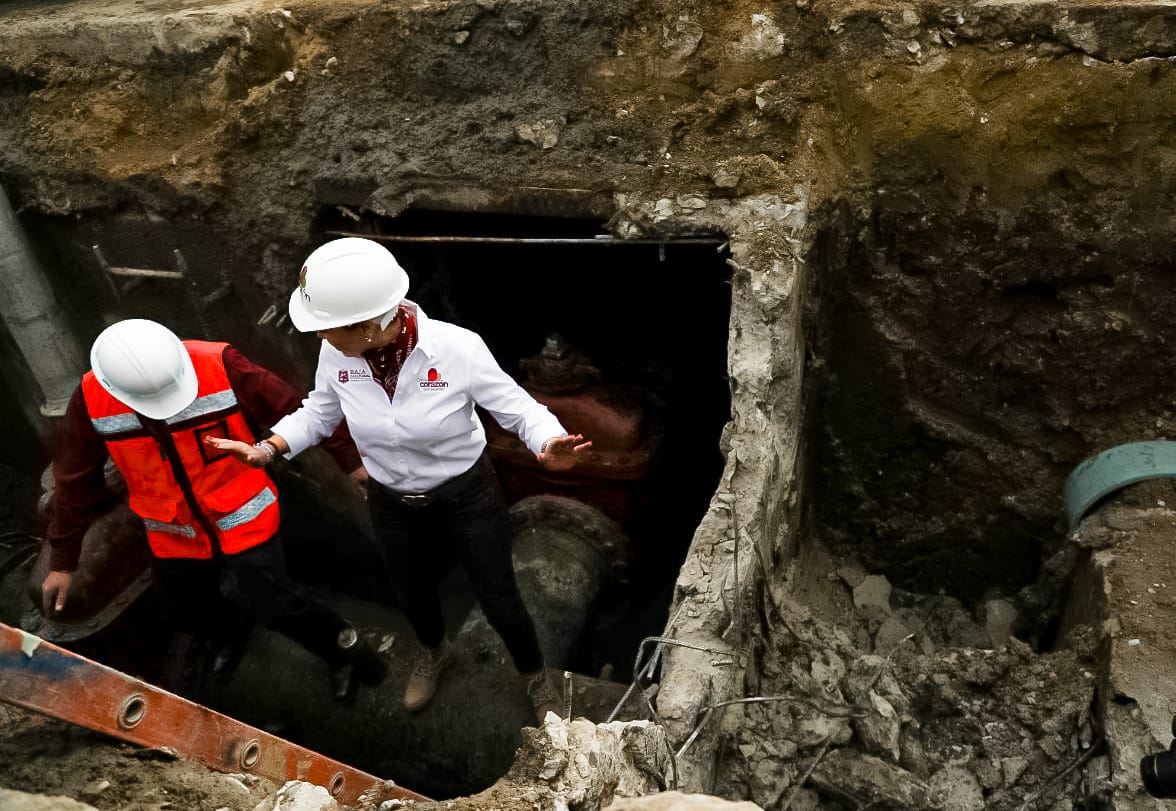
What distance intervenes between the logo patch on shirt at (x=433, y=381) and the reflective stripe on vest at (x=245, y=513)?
949 millimetres

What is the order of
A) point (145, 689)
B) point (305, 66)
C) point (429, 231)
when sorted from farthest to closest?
point (429, 231)
point (305, 66)
point (145, 689)

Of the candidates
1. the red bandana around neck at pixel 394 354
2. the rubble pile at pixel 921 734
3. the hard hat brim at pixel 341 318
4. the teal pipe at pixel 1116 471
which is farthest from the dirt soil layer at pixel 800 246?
the hard hat brim at pixel 341 318

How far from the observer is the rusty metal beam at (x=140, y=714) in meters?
1.75

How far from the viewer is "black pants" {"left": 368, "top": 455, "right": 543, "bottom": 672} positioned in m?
3.09

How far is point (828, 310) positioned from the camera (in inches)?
157

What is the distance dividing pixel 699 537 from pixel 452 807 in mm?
1394

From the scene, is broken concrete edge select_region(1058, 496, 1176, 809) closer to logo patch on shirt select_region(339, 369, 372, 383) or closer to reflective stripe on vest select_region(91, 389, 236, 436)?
logo patch on shirt select_region(339, 369, 372, 383)

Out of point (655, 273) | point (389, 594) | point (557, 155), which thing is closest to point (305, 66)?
point (557, 155)

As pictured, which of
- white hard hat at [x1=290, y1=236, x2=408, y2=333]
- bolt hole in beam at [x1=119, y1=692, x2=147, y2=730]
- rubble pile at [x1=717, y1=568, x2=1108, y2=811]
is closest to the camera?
bolt hole in beam at [x1=119, y1=692, x2=147, y2=730]

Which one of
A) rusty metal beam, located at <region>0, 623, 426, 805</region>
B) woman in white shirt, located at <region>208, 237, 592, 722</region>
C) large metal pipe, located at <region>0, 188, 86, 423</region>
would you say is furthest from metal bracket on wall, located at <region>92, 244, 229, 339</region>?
rusty metal beam, located at <region>0, 623, 426, 805</region>

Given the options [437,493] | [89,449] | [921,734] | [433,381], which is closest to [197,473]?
[89,449]

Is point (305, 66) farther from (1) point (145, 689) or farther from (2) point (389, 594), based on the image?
(1) point (145, 689)

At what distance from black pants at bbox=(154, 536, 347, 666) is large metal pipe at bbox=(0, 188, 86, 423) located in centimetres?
188

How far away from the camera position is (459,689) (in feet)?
12.8
